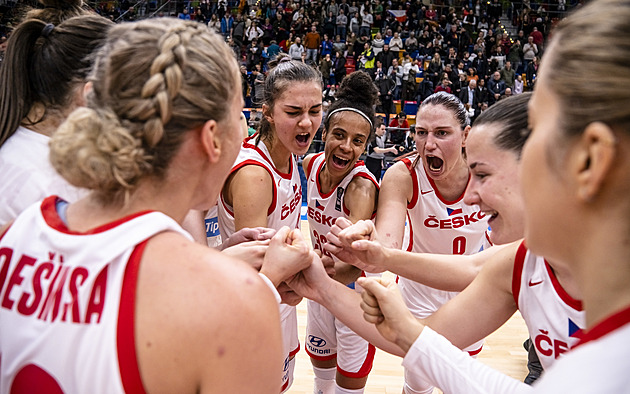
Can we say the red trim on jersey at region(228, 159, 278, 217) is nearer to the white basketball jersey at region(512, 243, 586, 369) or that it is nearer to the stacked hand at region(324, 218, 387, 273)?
the stacked hand at region(324, 218, 387, 273)

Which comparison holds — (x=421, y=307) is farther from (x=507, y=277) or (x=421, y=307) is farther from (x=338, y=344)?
(x=507, y=277)

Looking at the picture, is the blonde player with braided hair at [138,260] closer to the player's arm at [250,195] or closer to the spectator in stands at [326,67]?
the player's arm at [250,195]

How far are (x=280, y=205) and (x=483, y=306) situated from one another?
1.46m

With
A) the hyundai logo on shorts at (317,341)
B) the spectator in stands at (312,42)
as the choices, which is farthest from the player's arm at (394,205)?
the spectator in stands at (312,42)

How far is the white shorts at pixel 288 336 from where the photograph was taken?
3158 mm

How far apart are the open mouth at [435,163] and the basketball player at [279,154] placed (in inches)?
32.3

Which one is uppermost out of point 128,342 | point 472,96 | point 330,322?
point 128,342

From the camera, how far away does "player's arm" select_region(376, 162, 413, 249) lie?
3.13m

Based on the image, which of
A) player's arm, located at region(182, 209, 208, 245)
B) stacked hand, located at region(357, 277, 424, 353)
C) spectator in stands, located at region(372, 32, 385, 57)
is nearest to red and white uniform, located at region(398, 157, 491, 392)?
player's arm, located at region(182, 209, 208, 245)

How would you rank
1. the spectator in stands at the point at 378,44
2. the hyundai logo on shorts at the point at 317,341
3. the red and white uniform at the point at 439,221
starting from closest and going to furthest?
the red and white uniform at the point at 439,221 → the hyundai logo on shorts at the point at 317,341 → the spectator in stands at the point at 378,44

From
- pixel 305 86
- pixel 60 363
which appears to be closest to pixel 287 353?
pixel 305 86

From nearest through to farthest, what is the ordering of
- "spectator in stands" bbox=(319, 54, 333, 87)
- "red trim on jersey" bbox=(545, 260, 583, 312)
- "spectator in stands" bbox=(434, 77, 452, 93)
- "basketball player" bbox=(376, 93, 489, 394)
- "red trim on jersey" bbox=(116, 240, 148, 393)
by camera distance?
1. "red trim on jersey" bbox=(116, 240, 148, 393)
2. "red trim on jersey" bbox=(545, 260, 583, 312)
3. "basketball player" bbox=(376, 93, 489, 394)
4. "spectator in stands" bbox=(434, 77, 452, 93)
5. "spectator in stands" bbox=(319, 54, 333, 87)

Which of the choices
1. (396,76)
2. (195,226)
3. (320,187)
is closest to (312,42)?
(396,76)

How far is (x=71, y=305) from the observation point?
1.01m
